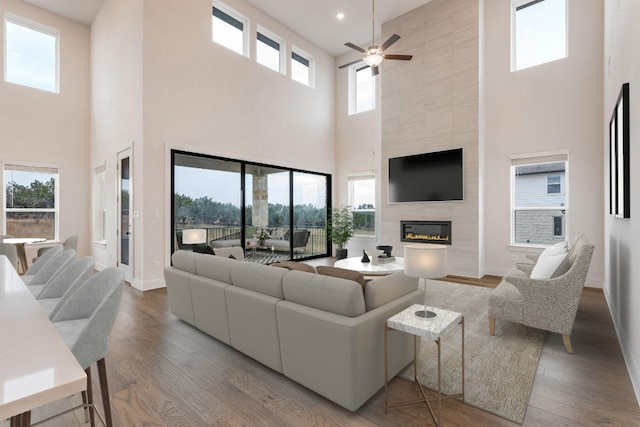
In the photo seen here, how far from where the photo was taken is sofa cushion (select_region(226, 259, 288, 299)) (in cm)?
235

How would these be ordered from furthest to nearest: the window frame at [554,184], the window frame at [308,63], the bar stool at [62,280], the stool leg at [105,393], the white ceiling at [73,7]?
the window frame at [308,63], the white ceiling at [73,7], the window frame at [554,184], the bar stool at [62,280], the stool leg at [105,393]

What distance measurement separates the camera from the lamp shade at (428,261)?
6.62 ft

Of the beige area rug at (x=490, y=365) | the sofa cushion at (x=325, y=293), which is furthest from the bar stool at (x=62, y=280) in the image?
the beige area rug at (x=490, y=365)

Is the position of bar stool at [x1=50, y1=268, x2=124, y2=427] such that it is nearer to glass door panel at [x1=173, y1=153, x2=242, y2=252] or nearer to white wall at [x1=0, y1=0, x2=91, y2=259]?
glass door panel at [x1=173, y1=153, x2=242, y2=252]

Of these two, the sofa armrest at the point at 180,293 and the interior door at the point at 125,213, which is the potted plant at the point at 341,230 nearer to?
the interior door at the point at 125,213

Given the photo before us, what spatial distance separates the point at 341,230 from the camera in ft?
26.1

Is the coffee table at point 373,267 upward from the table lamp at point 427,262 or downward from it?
downward

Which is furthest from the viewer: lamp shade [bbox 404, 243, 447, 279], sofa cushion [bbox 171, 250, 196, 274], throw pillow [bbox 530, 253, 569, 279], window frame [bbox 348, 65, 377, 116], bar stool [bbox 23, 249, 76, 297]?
window frame [bbox 348, 65, 377, 116]

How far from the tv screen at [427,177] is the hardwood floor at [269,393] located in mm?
3472

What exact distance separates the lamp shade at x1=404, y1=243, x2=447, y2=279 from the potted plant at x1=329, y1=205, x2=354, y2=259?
19.3 feet

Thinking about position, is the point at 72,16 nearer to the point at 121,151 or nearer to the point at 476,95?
the point at 121,151

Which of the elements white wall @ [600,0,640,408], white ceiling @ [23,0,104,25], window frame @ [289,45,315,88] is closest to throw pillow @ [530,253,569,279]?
white wall @ [600,0,640,408]

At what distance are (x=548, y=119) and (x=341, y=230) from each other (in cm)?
478

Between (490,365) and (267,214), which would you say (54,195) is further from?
(490,365)
